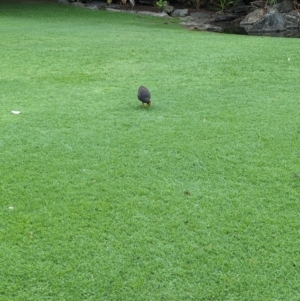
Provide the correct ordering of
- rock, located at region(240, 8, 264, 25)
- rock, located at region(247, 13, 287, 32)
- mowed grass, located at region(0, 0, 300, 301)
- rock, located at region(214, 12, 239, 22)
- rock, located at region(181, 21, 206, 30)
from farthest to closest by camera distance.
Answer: rock, located at region(214, 12, 239, 22), rock, located at region(240, 8, 264, 25), rock, located at region(247, 13, 287, 32), rock, located at region(181, 21, 206, 30), mowed grass, located at region(0, 0, 300, 301)

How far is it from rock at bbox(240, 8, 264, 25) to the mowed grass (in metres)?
7.21

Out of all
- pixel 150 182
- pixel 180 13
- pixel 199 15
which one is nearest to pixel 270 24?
pixel 199 15

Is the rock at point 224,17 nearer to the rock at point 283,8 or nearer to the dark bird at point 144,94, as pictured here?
the rock at point 283,8

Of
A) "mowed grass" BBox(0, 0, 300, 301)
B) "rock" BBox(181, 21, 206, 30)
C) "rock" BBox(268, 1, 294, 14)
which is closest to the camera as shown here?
"mowed grass" BBox(0, 0, 300, 301)

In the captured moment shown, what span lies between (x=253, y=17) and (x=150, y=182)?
1122 cm

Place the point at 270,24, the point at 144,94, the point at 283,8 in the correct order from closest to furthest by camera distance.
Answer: the point at 144,94 → the point at 270,24 → the point at 283,8

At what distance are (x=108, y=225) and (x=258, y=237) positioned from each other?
0.84 meters

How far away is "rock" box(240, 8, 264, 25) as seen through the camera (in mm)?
13203

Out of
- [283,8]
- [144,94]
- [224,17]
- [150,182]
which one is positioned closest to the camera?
[150,182]

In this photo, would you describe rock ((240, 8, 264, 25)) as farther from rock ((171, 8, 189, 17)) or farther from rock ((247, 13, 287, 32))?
rock ((171, 8, 189, 17))

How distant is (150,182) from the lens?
324cm

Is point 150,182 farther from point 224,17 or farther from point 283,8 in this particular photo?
point 224,17

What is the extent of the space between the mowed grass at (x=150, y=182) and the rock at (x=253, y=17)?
721cm

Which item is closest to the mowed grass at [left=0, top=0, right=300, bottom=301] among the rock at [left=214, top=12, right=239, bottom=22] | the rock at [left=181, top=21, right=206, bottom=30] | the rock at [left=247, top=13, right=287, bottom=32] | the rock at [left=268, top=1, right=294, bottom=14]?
the rock at [left=181, top=21, right=206, bottom=30]
